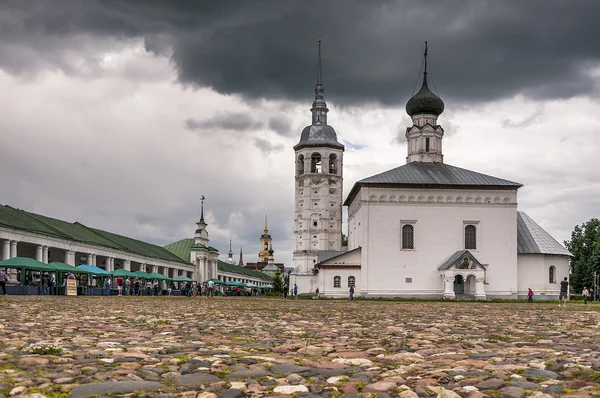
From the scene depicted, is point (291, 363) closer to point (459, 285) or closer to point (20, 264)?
point (20, 264)

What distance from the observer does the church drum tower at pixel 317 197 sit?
96125mm

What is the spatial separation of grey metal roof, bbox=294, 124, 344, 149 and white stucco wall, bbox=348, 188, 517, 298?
38.2 metres

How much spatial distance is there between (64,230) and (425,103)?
3670cm

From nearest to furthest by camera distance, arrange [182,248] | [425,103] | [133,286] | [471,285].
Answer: [133,286]
[471,285]
[425,103]
[182,248]

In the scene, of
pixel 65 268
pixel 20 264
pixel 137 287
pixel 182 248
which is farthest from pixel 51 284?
pixel 182 248

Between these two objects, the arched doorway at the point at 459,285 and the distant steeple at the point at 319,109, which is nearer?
the arched doorway at the point at 459,285

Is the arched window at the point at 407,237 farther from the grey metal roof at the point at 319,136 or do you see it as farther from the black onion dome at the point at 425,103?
the grey metal roof at the point at 319,136

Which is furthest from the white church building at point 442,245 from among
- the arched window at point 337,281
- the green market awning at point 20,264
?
the green market awning at point 20,264

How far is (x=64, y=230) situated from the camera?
59562mm

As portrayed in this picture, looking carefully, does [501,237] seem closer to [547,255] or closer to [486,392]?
[547,255]

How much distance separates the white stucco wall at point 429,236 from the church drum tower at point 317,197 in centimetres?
3751

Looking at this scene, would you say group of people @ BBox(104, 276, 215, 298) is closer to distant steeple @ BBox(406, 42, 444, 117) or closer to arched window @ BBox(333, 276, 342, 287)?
arched window @ BBox(333, 276, 342, 287)

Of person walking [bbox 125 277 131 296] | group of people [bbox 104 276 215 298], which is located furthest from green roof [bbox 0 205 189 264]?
person walking [bbox 125 277 131 296]

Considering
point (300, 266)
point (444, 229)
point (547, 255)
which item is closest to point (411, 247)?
point (444, 229)
